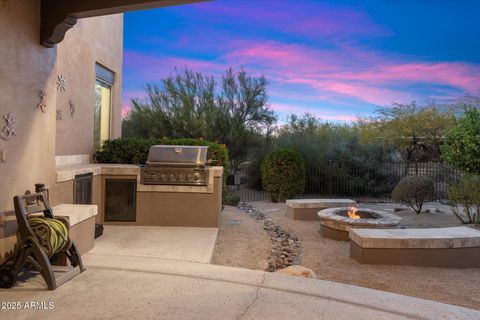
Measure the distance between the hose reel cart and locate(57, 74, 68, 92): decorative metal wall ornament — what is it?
3.14m

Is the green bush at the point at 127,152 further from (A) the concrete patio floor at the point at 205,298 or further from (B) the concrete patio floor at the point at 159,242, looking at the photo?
(A) the concrete patio floor at the point at 205,298

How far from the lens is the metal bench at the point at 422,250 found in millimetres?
5742

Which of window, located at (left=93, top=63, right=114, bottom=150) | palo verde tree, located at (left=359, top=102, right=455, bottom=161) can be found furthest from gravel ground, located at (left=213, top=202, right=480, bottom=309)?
palo verde tree, located at (left=359, top=102, right=455, bottom=161)

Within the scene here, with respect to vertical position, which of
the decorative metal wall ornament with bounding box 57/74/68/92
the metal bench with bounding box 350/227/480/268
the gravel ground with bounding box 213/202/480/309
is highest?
the decorative metal wall ornament with bounding box 57/74/68/92

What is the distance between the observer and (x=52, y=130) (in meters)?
4.49

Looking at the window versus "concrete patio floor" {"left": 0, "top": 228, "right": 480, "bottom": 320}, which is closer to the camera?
"concrete patio floor" {"left": 0, "top": 228, "right": 480, "bottom": 320}

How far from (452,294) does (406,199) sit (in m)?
6.24

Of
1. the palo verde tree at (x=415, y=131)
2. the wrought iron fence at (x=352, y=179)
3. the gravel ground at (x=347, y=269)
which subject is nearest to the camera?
the gravel ground at (x=347, y=269)

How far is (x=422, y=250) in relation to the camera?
18.9ft

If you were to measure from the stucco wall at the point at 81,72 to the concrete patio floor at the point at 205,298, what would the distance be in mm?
3427

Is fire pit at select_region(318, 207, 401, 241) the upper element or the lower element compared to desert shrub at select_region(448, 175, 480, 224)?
lower

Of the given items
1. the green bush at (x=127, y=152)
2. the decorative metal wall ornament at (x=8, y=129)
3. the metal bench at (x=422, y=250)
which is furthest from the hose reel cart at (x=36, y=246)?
the metal bench at (x=422, y=250)

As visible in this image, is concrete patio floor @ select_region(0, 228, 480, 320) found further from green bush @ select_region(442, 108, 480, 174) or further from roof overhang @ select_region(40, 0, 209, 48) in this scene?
green bush @ select_region(442, 108, 480, 174)

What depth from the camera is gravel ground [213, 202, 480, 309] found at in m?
4.70
